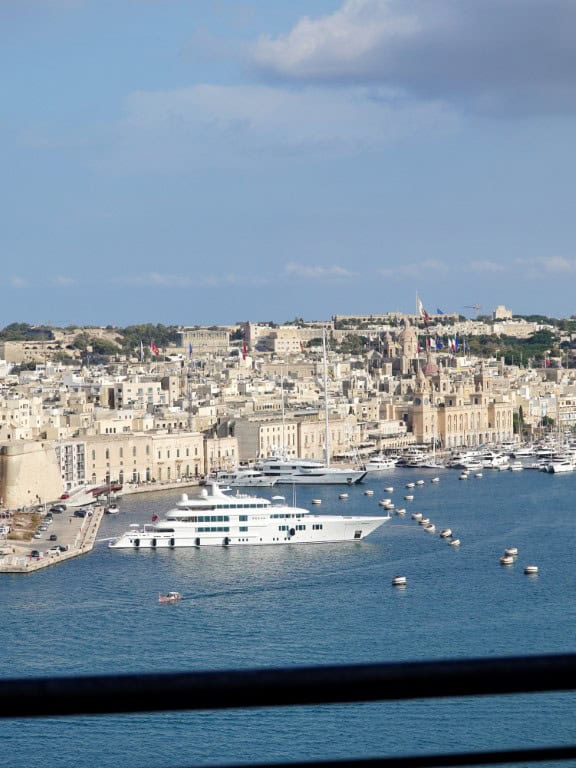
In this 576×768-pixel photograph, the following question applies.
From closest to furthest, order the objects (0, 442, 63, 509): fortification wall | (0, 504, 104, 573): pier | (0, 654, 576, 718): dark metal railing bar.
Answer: (0, 654, 576, 718): dark metal railing bar, (0, 504, 104, 573): pier, (0, 442, 63, 509): fortification wall

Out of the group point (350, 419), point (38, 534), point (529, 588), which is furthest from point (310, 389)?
point (529, 588)

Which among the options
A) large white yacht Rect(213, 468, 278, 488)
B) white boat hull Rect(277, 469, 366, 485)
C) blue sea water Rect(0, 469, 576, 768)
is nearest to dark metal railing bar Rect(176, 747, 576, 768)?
blue sea water Rect(0, 469, 576, 768)

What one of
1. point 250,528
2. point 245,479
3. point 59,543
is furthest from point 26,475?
point 250,528

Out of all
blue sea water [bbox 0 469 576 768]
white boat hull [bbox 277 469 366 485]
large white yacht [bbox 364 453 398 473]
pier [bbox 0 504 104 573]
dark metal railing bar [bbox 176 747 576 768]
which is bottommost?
blue sea water [bbox 0 469 576 768]

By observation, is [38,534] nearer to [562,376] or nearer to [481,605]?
[481,605]

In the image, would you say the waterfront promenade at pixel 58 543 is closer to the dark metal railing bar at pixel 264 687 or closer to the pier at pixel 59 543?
the pier at pixel 59 543

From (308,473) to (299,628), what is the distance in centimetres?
1235

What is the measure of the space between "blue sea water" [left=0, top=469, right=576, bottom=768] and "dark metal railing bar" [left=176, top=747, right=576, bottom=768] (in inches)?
84.4

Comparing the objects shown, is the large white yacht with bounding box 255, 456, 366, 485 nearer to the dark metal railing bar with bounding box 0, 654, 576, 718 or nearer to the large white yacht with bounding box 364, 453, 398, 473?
the large white yacht with bounding box 364, 453, 398, 473

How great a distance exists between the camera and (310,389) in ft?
101

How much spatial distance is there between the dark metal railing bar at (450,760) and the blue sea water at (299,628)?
214 cm

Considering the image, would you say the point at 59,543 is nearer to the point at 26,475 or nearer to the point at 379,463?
the point at 26,475

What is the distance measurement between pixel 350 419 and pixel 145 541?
1284 cm

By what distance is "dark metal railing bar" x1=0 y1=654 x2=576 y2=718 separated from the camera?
1.71ft
